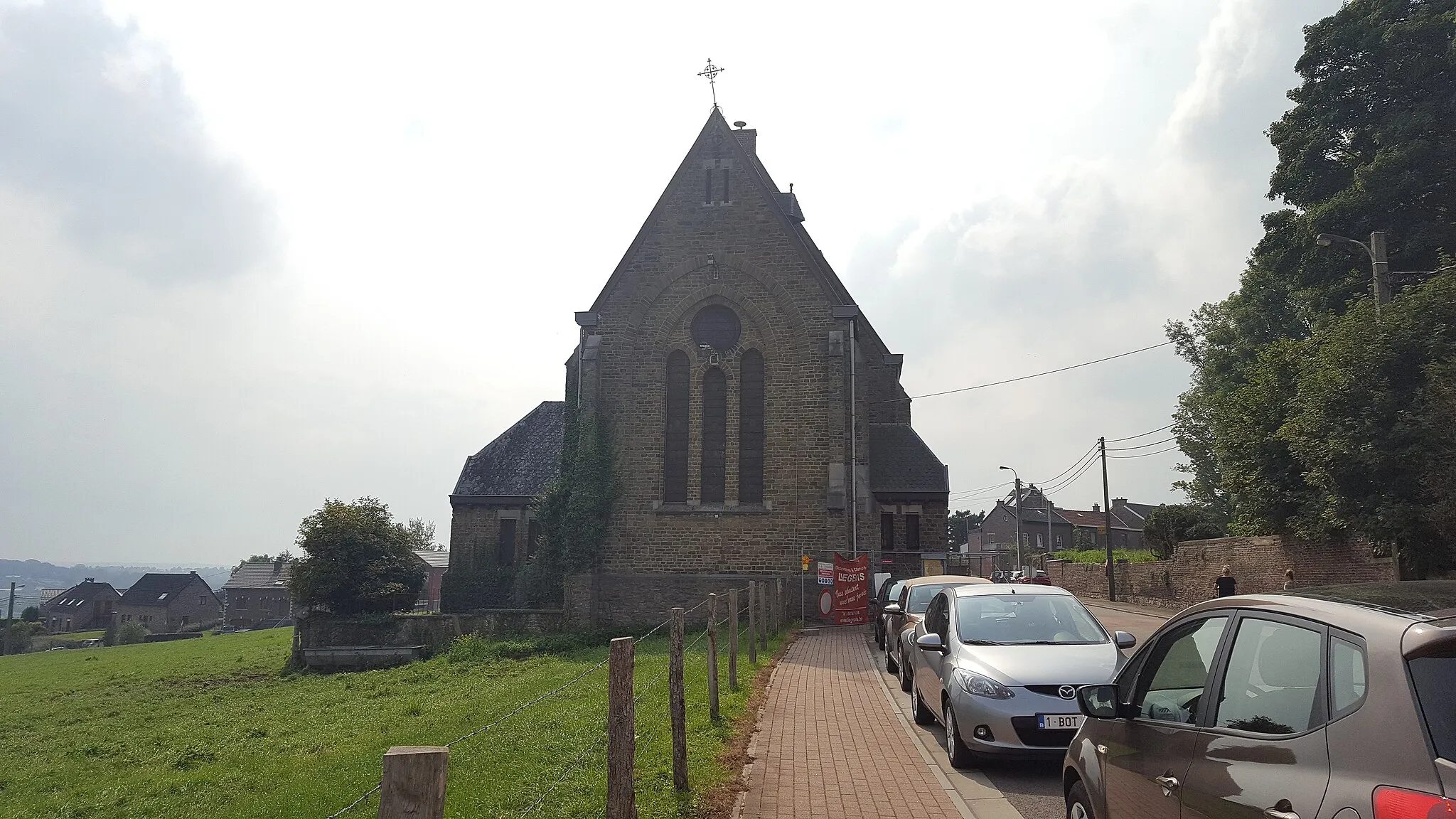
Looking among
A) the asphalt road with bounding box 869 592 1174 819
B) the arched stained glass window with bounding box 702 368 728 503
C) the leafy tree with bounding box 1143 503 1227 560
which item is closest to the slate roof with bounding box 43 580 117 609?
the arched stained glass window with bounding box 702 368 728 503

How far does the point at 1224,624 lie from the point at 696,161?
1010 inches

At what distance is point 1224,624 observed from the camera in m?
3.97

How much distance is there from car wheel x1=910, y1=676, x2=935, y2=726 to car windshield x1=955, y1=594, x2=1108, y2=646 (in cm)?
121

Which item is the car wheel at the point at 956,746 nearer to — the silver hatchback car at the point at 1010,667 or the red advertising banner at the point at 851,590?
the silver hatchback car at the point at 1010,667

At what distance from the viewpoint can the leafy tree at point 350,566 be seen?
101 feet

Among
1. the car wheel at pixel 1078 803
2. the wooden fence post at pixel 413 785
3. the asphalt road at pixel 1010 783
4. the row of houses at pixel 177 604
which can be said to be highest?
the wooden fence post at pixel 413 785

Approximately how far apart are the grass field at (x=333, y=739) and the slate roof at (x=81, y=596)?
8656cm

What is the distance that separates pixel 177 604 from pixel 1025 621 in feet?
343

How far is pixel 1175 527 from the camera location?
3619cm

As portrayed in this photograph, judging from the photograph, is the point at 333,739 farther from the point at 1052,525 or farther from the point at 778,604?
the point at 1052,525

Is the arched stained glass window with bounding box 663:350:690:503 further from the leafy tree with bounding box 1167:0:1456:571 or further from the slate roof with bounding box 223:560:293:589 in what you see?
the slate roof with bounding box 223:560:293:589

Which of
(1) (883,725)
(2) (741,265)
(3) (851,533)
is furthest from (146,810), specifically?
(2) (741,265)

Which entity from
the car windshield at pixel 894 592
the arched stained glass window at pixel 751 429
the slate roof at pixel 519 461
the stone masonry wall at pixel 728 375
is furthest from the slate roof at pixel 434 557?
the car windshield at pixel 894 592

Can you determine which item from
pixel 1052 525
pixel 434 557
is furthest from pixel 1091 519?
pixel 434 557
